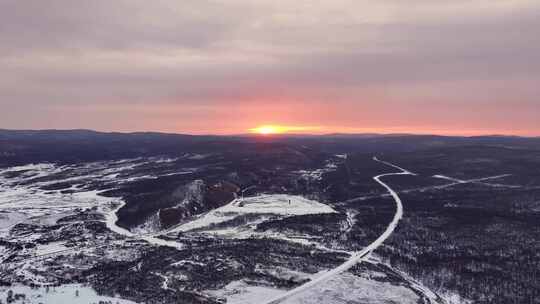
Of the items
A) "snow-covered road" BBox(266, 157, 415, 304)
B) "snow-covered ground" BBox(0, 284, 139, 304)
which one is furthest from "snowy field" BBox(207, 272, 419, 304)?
"snow-covered ground" BBox(0, 284, 139, 304)

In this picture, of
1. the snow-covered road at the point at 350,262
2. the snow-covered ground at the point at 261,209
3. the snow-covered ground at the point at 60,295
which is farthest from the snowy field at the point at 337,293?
the snow-covered ground at the point at 261,209

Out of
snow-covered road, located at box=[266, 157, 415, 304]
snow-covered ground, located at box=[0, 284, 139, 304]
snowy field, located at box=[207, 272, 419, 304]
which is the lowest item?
snow-covered ground, located at box=[0, 284, 139, 304]

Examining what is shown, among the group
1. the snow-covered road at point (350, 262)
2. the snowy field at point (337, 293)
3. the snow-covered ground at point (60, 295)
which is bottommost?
the snow-covered ground at point (60, 295)

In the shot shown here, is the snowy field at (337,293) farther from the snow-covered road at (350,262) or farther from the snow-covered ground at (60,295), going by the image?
the snow-covered ground at (60,295)

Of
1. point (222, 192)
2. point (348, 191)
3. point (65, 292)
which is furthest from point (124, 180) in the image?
point (65, 292)

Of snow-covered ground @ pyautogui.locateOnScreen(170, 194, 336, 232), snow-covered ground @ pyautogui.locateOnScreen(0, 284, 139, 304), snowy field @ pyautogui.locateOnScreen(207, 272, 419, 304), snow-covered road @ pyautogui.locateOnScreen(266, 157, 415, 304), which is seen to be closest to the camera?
snow-covered ground @ pyautogui.locateOnScreen(0, 284, 139, 304)

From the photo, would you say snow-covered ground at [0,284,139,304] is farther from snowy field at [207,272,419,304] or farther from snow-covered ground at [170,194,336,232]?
snow-covered ground at [170,194,336,232]

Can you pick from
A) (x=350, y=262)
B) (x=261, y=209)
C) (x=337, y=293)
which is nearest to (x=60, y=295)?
(x=337, y=293)

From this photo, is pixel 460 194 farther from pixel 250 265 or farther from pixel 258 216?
pixel 250 265

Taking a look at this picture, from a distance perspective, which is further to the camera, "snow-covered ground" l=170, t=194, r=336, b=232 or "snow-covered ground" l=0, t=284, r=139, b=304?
"snow-covered ground" l=170, t=194, r=336, b=232
